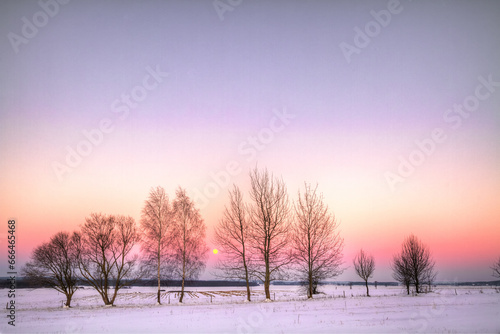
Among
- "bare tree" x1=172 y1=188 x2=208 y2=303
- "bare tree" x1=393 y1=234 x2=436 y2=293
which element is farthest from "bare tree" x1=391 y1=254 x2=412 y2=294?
"bare tree" x1=172 y1=188 x2=208 y2=303

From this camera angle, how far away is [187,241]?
1399 inches

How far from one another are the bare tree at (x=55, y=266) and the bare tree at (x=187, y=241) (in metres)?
14.7

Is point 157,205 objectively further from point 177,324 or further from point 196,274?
point 177,324

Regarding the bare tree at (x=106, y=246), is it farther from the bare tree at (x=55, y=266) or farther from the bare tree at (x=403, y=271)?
the bare tree at (x=403, y=271)

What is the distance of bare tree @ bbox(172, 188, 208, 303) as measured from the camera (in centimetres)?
3503

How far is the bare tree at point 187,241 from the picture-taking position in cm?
3503

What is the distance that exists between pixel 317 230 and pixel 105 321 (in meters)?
21.7

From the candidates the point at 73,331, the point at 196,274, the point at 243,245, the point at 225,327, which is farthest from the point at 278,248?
the point at 73,331

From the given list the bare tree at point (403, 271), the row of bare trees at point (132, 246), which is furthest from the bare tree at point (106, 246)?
the bare tree at point (403, 271)

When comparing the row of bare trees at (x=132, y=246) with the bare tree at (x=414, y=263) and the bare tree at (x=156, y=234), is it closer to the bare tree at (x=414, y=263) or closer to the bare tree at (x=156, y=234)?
the bare tree at (x=156, y=234)

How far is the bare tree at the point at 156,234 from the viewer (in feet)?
114

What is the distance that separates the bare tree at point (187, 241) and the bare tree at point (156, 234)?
92cm

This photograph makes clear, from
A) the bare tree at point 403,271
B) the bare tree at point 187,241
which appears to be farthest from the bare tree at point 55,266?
the bare tree at point 403,271

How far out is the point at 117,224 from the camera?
121ft
